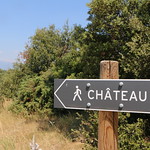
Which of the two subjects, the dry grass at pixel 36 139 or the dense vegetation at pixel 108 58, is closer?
the dense vegetation at pixel 108 58

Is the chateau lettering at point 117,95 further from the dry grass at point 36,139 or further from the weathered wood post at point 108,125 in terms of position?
the dry grass at point 36,139

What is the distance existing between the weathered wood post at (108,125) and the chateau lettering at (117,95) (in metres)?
0.13

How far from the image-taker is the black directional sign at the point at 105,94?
1.60 meters

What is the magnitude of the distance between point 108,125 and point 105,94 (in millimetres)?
251

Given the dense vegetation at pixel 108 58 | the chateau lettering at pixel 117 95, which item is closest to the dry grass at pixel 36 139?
the dense vegetation at pixel 108 58

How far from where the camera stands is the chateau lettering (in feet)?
5.24

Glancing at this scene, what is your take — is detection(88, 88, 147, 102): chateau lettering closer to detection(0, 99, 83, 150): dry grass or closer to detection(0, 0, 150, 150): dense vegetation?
detection(0, 0, 150, 150): dense vegetation

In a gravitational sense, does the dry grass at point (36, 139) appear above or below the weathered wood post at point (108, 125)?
below

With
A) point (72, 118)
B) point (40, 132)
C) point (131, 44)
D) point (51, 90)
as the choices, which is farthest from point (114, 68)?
point (51, 90)

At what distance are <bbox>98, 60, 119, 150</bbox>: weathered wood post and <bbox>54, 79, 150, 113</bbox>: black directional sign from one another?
8cm

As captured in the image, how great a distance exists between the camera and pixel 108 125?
1720 mm

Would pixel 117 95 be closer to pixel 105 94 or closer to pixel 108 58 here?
pixel 105 94

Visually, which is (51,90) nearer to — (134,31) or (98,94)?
(134,31)

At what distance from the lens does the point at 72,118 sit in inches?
301
